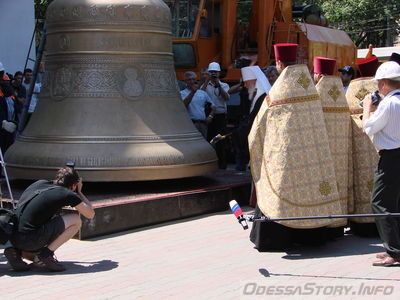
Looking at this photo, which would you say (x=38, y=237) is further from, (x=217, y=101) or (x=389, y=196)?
(x=217, y=101)

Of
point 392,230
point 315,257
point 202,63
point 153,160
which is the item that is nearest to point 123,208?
point 153,160

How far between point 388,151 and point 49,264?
2.72 metres

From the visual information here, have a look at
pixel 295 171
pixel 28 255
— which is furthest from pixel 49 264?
pixel 295 171

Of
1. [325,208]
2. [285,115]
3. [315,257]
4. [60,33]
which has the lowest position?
[315,257]

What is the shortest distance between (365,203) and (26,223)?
2984 millimetres

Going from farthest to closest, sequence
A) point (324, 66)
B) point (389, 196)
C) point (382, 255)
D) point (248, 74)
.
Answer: point (248, 74) < point (324, 66) < point (382, 255) < point (389, 196)

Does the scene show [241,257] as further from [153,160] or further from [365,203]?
[153,160]

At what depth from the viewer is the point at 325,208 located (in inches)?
241

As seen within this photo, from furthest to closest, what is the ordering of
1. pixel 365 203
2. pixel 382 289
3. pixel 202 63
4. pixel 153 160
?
1. pixel 202 63
2. pixel 153 160
3. pixel 365 203
4. pixel 382 289

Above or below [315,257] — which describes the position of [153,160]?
above

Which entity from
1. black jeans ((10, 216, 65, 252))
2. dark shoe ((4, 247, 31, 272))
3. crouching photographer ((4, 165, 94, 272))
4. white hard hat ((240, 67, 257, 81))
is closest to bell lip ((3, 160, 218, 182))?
white hard hat ((240, 67, 257, 81))

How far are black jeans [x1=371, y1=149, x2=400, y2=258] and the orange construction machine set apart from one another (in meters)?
8.06

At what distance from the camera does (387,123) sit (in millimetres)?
5551

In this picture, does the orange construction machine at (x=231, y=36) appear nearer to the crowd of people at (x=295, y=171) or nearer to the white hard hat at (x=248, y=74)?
the white hard hat at (x=248, y=74)
